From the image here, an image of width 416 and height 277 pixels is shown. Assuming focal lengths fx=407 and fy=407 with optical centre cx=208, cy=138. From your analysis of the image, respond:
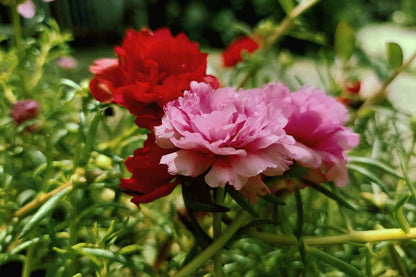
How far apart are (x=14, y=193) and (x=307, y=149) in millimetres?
359

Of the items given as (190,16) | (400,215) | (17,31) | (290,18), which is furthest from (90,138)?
(190,16)

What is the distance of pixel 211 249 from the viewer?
1.28 ft

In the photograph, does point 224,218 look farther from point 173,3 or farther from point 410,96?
point 173,3

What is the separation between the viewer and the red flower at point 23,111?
1.74ft

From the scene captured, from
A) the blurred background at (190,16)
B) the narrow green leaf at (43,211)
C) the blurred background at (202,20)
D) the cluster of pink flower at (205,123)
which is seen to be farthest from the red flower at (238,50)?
the blurred background at (190,16)

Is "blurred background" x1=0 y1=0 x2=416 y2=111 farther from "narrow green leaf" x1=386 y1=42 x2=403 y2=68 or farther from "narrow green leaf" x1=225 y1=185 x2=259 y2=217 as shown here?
"narrow green leaf" x1=225 y1=185 x2=259 y2=217

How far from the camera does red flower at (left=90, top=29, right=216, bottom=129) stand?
0.38m

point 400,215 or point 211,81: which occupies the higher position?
point 211,81

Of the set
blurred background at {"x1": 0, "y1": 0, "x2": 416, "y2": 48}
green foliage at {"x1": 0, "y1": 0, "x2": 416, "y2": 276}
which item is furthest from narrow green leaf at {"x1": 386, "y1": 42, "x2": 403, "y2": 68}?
blurred background at {"x1": 0, "y1": 0, "x2": 416, "y2": 48}

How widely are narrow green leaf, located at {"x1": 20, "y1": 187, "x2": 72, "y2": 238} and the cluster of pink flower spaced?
0.08 metres

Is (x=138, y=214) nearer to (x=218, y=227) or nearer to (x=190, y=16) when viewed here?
(x=218, y=227)

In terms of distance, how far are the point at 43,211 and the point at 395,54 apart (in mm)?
532

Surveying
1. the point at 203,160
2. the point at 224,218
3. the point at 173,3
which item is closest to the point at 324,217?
the point at 224,218

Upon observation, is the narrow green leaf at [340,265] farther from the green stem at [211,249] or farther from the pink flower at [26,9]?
the pink flower at [26,9]
